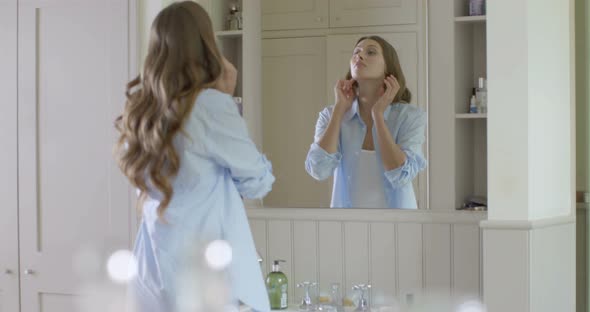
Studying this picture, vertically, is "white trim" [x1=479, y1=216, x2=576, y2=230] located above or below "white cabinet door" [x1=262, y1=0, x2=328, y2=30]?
below

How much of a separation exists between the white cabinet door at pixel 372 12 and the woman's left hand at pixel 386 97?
0.18 m

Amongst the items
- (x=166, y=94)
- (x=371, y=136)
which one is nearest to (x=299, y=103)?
(x=371, y=136)

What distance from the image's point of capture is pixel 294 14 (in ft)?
9.56

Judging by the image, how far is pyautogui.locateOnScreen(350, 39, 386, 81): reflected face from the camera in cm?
282

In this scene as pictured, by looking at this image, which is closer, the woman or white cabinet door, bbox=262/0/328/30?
the woman

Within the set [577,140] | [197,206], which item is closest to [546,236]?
[577,140]

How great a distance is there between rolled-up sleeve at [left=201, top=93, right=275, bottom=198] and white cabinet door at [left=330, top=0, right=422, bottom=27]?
0.79 metres

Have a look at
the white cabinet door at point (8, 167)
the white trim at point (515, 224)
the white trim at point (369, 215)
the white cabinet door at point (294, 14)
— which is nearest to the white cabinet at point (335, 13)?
the white cabinet door at point (294, 14)

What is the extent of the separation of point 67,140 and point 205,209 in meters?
1.03

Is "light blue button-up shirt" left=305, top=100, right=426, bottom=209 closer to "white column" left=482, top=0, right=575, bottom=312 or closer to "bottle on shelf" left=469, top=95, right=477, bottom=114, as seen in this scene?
"bottle on shelf" left=469, top=95, right=477, bottom=114

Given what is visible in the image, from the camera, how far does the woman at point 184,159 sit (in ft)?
6.85

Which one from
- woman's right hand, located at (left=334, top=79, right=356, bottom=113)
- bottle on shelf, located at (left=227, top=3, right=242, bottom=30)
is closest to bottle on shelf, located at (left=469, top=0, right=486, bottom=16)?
woman's right hand, located at (left=334, top=79, right=356, bottom=113)

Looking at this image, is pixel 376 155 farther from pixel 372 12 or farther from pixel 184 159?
pixel 184 159

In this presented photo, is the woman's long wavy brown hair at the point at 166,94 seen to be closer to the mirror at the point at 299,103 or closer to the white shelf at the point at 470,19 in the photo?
the mirror at the point at 299,103
